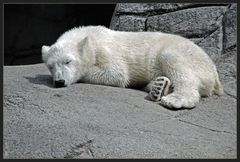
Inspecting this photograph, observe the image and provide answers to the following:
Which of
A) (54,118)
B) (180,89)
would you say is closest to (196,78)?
(180,89)

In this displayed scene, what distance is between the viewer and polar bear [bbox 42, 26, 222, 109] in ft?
18.5

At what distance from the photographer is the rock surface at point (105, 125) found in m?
4.41

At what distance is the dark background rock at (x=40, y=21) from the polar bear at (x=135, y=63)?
5491 mm

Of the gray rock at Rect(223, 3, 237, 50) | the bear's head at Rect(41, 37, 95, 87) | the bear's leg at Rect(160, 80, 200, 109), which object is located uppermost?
the gray rock at Rect(223, 3, 237, 50)

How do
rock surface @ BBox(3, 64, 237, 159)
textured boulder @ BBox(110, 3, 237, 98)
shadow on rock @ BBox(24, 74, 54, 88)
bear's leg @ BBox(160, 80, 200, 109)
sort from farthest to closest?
1. textured boulder @ BBox(110, 3, 237, 98)
2. shadow on rock @ BBox(24, 74, 54, 88)
3. bear's leg @ BBox(160, 80, 200, 109)
4. rock surface @ BBox(3, 64, 237, 159)

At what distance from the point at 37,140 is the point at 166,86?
1.66 m

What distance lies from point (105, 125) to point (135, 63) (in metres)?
1.48

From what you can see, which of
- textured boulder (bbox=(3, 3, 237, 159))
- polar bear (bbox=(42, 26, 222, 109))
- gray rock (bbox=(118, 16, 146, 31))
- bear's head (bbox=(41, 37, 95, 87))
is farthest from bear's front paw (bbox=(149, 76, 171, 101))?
gray rock (bbox=(118, 16, 146, 31))

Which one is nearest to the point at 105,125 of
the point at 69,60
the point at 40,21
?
the point at 69,60

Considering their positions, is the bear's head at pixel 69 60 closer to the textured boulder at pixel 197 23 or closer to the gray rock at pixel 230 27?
the textured boulder at pixel 197 23

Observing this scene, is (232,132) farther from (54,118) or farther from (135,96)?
(54,118)

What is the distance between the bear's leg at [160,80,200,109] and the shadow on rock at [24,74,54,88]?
4.22 ft

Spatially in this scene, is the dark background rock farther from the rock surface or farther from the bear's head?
the rock surface

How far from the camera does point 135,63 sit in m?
6.04
